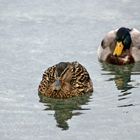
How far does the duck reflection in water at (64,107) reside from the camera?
12.0 metres

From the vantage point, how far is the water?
11.5 meters

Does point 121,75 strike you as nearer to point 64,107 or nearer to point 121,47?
point 121,47

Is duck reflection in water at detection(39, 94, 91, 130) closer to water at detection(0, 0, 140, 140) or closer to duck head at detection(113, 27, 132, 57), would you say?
water at detection(0, 0, 140, 140)

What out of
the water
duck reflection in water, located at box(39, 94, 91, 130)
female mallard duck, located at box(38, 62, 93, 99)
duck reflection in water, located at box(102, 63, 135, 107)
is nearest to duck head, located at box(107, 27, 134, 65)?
duck reflection in water, located at box(102, 63, 135, 107)

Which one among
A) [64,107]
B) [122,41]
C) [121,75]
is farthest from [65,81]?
[122,41]

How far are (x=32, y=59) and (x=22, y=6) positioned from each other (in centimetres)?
301

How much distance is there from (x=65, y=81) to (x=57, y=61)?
1.19m

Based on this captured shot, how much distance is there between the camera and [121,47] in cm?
1548

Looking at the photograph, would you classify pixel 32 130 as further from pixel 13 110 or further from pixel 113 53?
pixel 113 53

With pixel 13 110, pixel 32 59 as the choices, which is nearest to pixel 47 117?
pixel 13 110

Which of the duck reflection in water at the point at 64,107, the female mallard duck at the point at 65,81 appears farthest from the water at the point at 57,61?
the female mallard duck at the point at 65,81

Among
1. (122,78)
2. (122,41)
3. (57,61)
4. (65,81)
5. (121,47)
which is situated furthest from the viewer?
(121,47)

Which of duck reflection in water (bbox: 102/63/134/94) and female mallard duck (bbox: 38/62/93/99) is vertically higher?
female mallard duck (bbox: 38/62/93/99)

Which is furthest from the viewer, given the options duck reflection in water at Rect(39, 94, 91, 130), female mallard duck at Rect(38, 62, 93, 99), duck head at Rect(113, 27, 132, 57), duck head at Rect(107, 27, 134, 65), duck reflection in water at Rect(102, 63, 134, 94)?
duck head at Rect(113, 27, 132, 57)
